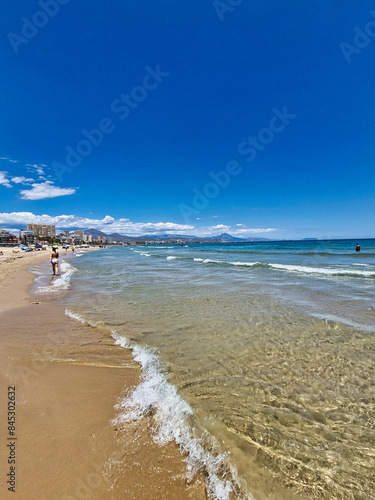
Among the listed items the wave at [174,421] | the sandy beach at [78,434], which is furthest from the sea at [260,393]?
the sandy beach at [78,434]

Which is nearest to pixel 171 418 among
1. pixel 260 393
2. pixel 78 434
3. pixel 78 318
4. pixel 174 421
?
pixel 174 421

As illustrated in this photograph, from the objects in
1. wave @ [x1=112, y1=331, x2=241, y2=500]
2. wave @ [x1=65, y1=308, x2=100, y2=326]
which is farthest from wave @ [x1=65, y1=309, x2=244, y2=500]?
wave @ [x1=65, y1=308, x2=100, y2=326]

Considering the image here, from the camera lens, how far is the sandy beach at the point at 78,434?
2.15 meters

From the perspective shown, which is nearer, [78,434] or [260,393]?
[78,434]

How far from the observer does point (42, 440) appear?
269 centimetres

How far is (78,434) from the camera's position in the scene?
2768mm

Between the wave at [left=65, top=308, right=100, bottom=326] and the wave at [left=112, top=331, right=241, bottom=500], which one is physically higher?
the wave at [left=112, top=331, right=241, bottom=500]

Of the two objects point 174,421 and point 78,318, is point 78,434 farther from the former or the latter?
point 78,318

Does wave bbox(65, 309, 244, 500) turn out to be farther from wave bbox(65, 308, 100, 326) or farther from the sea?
wave bbox(65, 308, 100, 326)

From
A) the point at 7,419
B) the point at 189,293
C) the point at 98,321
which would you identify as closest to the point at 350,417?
the point at 7,419

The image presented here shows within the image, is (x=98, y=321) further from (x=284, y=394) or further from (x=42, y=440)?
(x=284, y=394)

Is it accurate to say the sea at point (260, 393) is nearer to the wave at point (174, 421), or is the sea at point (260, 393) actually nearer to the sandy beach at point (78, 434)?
the wave at point (174, 421)

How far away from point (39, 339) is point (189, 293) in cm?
624

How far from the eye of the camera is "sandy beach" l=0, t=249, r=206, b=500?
7.07 feet
